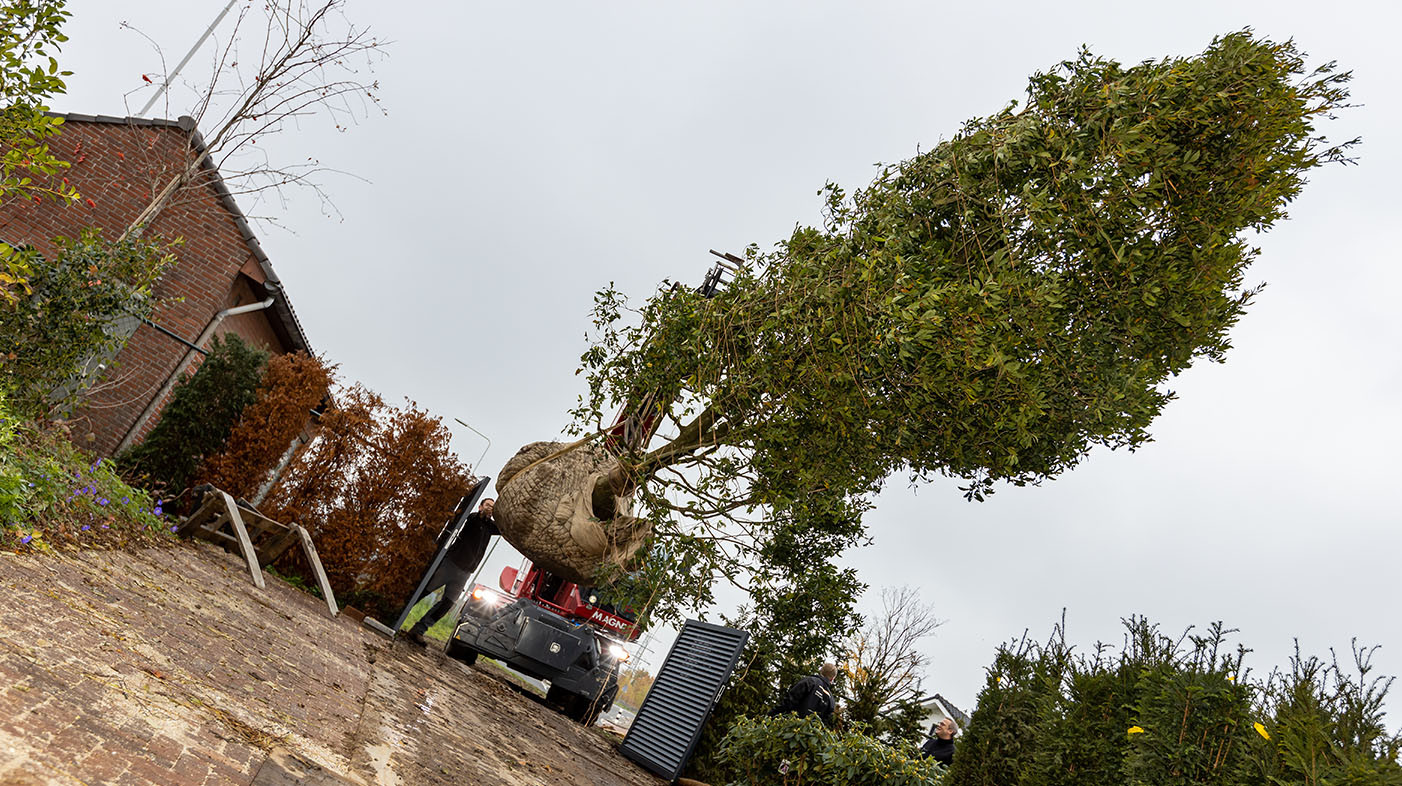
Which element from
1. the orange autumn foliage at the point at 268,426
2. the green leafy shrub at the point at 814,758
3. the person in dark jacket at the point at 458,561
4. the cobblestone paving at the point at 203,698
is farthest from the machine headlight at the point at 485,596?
the green leafy shrub at the point at 814,758

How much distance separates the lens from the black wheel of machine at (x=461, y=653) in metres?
12.0

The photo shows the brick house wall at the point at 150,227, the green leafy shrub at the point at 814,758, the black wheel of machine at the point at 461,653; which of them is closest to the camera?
the green leafy shrub at the point at 814,758

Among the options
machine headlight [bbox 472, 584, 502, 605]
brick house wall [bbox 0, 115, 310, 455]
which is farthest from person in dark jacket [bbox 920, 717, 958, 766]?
brick house wall [bbox 0, 115, 310, 455]

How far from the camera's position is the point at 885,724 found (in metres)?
8.72

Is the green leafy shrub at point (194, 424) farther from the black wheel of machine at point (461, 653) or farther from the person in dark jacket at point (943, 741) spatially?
the person in dark jacket at point (943, 741)

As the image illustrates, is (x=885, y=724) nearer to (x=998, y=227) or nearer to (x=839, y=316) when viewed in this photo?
(x=839, y=316)

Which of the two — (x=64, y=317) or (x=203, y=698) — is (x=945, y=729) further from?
(x=64, y=317)

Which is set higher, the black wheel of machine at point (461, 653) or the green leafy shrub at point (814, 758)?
the green leafy shrub at point (814, 758)

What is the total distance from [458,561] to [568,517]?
83.4 inches

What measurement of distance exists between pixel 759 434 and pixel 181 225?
40.1 feet

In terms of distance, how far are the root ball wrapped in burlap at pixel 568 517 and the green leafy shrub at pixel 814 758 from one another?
4179mm

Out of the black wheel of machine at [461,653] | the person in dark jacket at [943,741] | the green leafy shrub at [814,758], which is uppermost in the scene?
the person in dark jacket at [943,741]

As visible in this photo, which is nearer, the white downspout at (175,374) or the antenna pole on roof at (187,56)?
A: the antenna pole on roof at (187,56)

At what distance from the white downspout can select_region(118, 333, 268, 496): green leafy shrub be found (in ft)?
2.88
